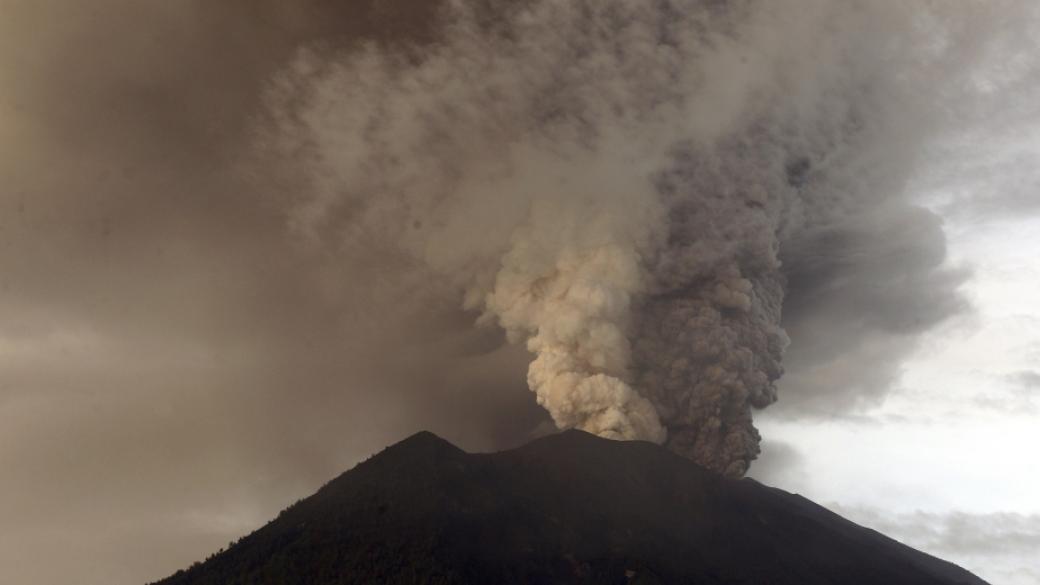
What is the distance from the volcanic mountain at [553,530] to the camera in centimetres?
6419

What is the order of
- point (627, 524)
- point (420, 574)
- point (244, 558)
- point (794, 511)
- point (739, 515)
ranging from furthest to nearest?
point (794, 511)
point (739, 515)
point (627, 524)
point (244, 558)
point (420, 574)

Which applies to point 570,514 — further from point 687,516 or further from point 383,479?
point 383,479

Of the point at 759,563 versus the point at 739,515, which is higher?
the point at 739,515

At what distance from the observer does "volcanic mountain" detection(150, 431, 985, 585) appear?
64.2 m

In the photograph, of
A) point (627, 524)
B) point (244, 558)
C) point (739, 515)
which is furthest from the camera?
point (739, 515)

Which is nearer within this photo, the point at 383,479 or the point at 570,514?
the point at 570,514

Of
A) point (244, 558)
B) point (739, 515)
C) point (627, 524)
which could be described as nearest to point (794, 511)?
point (739, 515)

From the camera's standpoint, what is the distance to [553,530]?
70.9 metres

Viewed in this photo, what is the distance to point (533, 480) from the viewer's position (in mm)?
81375

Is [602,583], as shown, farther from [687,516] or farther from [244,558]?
[244,558]

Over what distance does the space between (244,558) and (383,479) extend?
1634 centimetres

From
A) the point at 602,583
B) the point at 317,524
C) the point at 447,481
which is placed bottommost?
the point at 602,583

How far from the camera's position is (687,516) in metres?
75.4

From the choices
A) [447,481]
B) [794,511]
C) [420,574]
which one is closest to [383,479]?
[447,481]
